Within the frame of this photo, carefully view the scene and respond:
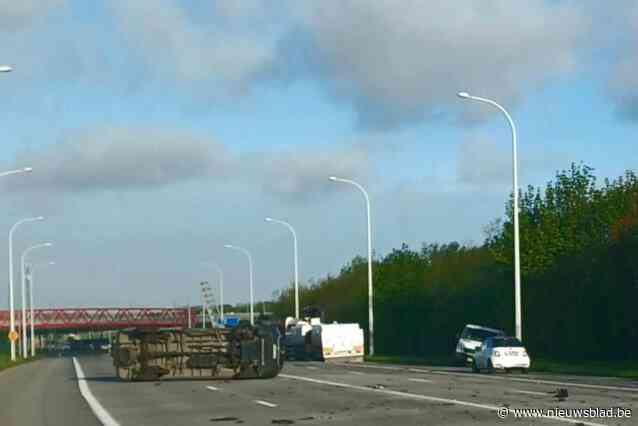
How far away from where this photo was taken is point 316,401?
2955 cm

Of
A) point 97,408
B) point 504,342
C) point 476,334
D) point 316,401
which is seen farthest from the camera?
point 476,334

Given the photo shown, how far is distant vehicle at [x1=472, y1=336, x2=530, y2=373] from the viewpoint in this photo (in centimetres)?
4775

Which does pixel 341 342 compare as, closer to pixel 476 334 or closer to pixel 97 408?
pixel 476 334

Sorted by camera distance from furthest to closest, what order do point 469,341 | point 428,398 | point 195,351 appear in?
point 469,341, point 195,351, point 428,398


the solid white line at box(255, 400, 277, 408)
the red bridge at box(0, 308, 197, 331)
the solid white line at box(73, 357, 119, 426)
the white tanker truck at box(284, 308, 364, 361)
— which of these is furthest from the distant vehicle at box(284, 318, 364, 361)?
the red bridge at box(0, 308, 197, 331)

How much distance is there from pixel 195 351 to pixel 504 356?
12.1 m

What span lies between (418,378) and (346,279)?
73.1 m

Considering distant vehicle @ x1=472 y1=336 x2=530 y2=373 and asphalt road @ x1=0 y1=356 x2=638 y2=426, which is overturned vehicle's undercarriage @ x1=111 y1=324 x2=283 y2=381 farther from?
distant vehicle @ x1=472 y1=336 x2=530 y2=373

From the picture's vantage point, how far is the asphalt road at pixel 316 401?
2398 centimetres

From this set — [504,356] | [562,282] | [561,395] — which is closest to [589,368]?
[504,356]

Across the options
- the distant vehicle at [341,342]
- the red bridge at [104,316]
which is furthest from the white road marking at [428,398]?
the red bridge at [104,316]

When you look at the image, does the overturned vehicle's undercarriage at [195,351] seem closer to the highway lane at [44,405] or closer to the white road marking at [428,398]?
the highway lane at [44,405]

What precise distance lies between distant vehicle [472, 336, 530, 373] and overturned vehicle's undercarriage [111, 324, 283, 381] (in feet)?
30.2

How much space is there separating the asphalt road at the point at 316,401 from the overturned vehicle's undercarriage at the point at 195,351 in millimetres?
804
